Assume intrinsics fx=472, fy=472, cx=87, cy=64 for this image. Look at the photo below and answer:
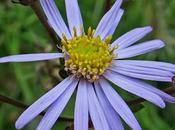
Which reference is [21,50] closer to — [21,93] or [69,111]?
[21,93]

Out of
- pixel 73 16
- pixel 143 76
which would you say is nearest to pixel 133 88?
pixel 143 76

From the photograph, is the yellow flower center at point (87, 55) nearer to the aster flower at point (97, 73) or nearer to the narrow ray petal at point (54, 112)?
the aster flower at point (97, 73)

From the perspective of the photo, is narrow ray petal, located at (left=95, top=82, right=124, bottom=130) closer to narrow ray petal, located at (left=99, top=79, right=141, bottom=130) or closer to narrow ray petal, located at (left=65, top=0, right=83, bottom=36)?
narrow ray petal, located at (left=99, top=79, right=141, bottom=130)

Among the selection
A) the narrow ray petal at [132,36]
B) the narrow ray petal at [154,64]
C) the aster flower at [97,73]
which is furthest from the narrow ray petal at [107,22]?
the narrow ray petal at [154,64]

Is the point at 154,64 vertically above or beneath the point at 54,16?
beneath

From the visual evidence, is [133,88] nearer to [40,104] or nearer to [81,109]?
[81,109]

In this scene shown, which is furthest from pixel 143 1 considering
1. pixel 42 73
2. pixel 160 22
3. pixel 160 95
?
pixel 160 95
